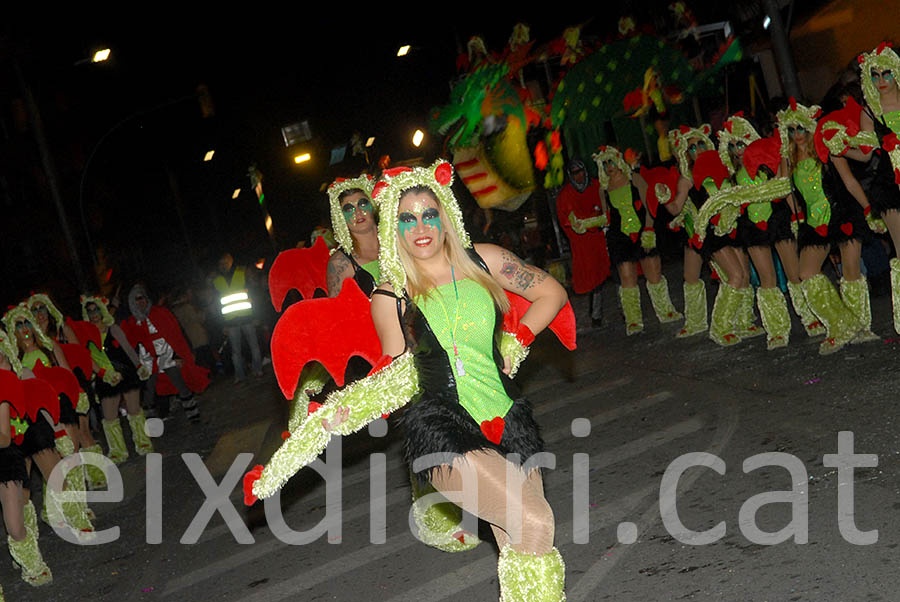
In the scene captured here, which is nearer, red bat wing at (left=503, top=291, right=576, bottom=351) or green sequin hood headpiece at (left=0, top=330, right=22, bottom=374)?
red bat wing at (left=503, top=291, right=576, bottom=351)

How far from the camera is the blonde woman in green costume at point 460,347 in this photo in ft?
12.1

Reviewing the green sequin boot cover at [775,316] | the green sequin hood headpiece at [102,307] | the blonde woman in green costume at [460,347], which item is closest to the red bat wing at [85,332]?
the green sequin hood headpiece at [102,307]

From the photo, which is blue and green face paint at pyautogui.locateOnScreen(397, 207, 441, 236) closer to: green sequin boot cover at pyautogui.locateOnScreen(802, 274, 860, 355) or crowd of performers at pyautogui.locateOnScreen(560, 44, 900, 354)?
crowd of performers at pyautogui.locateOnScreen(560, 44, 900, 354)

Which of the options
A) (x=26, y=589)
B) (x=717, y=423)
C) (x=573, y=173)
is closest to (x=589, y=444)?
(x=717, y=423)

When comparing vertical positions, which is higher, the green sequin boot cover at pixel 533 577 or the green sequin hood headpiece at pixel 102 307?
the green sequin hood headpiece at pixel 102 307

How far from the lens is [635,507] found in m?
5.60

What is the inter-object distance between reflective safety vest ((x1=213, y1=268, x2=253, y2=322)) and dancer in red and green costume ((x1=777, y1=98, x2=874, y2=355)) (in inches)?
396

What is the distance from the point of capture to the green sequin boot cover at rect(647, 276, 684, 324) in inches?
456

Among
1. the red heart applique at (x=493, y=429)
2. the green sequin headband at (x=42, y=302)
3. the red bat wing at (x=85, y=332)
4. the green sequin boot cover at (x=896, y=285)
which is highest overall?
the green sequin headband at (x=42, y=302)

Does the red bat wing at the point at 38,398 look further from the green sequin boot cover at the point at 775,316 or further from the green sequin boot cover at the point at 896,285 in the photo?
the green sequin boot cover at the point at 896,285

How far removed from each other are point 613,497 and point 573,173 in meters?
6.49

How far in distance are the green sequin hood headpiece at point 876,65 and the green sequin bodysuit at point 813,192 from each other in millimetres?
829

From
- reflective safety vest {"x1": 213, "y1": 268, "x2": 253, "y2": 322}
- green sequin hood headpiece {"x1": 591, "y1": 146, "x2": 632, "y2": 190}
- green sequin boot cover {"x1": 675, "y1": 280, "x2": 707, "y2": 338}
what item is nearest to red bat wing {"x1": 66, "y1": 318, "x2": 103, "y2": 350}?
green sequin hood headpiece {"x1": 591, "y1": 146, "x2": 632, "y2": 190}

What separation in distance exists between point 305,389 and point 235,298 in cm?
911
